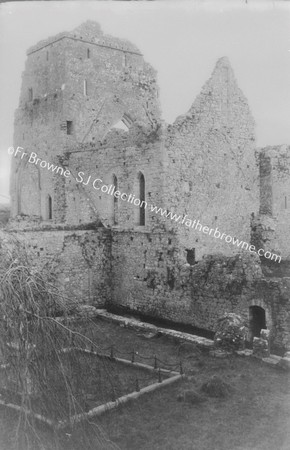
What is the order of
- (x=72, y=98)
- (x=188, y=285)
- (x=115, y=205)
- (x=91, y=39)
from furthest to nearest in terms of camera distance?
1. (x=91, y=39)
2. (x=72, y=98)
3. (x=115, y=205)
4. (x=188, y=285)

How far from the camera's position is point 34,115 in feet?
79.8

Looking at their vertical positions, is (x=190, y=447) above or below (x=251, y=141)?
below

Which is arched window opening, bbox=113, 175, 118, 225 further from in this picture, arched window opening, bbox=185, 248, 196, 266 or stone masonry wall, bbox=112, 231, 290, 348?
A: arched window opening, bbox=185, 248, 196, 266

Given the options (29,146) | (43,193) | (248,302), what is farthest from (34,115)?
(248,302)

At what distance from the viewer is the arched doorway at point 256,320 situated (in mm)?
14516

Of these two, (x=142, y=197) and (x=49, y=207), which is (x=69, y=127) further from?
(x=142, y=197)

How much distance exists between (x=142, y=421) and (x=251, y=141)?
50.5 ft

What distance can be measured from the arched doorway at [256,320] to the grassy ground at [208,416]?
215cm

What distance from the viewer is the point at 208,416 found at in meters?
9.46

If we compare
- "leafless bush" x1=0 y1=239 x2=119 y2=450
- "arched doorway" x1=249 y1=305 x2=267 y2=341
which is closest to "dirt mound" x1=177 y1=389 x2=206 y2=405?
"leafless bush" x1=0 y1=239 x2=119 y2=450

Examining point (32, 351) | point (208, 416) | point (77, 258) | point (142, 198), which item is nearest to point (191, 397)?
point (208, 416)

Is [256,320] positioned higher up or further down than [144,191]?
further down

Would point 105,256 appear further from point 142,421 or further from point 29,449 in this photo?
point 29,449

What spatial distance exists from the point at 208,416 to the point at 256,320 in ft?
18.6
